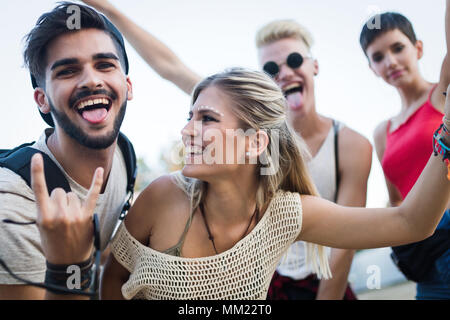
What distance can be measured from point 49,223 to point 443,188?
1700mm

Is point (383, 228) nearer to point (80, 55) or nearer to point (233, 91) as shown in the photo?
point (233, 91)

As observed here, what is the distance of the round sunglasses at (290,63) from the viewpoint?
309 centimetres

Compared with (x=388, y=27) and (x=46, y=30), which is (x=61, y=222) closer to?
(x=46, y=30)

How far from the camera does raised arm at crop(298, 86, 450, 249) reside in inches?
76.9

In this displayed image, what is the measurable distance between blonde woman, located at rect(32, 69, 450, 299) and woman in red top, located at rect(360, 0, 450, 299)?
70 cm

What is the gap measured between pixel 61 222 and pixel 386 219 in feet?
4.95

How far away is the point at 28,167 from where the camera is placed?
183cm

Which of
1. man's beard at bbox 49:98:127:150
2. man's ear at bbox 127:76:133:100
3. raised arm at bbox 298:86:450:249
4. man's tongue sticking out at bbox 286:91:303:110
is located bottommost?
raised arm at bbox 298:86:450:249

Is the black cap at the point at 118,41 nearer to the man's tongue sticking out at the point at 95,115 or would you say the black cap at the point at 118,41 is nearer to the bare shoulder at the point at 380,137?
the man's tongue sticking out at the point at 95,115

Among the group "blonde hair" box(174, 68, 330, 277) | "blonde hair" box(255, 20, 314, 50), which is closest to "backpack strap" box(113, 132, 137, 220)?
"blonde hair" box(174, 68, 330, 277)

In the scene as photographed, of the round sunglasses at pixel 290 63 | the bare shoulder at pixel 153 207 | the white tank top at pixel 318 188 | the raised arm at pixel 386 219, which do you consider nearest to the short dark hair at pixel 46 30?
the bare shoulder at pixel 153 207

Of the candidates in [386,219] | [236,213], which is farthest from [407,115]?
[236,213]

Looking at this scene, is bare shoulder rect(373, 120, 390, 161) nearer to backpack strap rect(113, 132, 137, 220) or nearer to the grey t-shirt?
backpack strap rect(113, 132, 137, 220)
